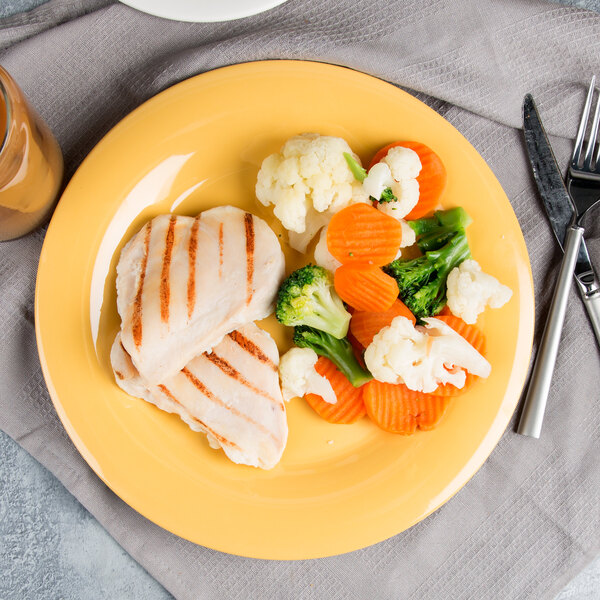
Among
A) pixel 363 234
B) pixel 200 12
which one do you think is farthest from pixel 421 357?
pixel 200 12

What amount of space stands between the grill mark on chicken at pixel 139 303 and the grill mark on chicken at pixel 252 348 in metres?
0.32

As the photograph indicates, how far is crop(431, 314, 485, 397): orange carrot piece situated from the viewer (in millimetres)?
1981

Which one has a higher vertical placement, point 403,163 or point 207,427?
point 403,163

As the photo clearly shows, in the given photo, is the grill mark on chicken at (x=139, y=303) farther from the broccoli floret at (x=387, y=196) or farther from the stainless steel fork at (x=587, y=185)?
the stainless steel fork at (x=587, y=185)

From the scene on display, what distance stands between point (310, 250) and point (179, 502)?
98 centimetres

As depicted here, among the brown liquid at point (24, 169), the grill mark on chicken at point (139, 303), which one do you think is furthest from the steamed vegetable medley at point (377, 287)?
the brown liquid at point (24, 169)

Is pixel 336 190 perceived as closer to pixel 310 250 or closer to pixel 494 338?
pixel 310 250

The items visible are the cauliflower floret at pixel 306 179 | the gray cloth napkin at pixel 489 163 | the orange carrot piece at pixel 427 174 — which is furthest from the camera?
the gray cloth napkin at pixel 489 163

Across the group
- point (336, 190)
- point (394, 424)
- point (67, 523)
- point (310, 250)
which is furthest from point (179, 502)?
point (336, 190)

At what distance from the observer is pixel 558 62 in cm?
218

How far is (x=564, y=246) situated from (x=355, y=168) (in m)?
0.88

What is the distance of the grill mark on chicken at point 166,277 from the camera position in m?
1.90

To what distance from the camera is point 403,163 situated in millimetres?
1884

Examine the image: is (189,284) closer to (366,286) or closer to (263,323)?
(263,323)
